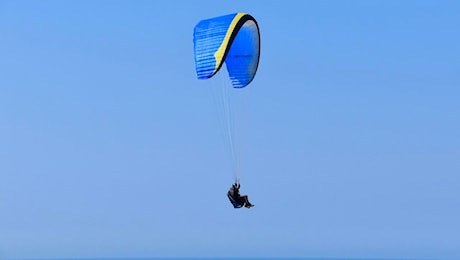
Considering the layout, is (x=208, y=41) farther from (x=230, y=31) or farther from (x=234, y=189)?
(x=234, y=189)

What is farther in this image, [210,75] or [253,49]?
[253,49]

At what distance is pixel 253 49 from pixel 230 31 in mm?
2328

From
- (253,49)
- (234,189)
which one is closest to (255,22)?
(253,49)

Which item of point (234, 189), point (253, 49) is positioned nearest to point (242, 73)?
point (253, 49)

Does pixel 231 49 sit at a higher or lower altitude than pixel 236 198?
higher

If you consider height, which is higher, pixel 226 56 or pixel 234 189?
pixel 226 56

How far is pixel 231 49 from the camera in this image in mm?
48062

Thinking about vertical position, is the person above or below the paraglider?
below

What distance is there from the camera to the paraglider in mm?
45312

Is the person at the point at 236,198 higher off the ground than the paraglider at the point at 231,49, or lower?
lower

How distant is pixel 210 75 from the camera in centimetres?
4491

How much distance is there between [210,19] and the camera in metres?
46.9

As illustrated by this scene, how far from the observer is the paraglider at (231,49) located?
1784 inches

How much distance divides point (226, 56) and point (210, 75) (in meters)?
1.52
